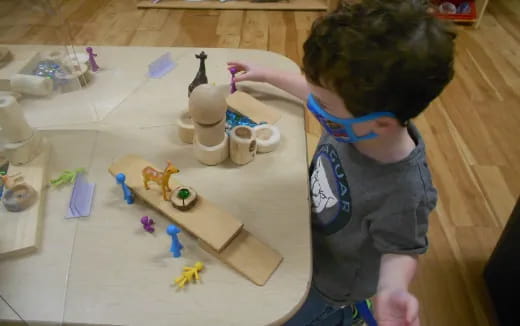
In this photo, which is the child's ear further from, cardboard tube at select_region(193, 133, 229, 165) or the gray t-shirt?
cardboard tube at select_region(193, 133, 229, 165)

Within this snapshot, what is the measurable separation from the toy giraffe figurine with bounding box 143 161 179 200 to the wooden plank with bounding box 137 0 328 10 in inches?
70.9

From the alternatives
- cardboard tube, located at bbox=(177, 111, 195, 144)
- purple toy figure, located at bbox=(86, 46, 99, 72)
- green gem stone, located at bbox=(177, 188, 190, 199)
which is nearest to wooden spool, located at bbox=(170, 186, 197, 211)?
green gem stone, located at bbox=(177, 188, 190, 199)

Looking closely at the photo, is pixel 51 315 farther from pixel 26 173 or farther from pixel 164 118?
pixel 164 118

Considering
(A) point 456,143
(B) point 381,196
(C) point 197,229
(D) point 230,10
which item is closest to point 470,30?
(A) point 456,143

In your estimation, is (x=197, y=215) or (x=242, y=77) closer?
(x=197, y=215)

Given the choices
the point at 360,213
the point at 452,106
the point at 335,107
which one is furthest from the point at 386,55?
the point at 452,106

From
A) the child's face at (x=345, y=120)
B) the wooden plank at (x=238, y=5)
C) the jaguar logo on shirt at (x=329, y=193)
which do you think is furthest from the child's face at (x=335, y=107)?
the wooden plank at (x=238, y=5)

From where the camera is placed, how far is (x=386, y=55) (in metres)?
0.39

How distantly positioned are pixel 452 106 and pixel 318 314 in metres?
1.22

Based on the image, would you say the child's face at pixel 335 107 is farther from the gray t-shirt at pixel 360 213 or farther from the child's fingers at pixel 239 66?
the child's fingers at pixel 239 66

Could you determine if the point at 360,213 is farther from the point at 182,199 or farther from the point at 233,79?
the point at 233,79

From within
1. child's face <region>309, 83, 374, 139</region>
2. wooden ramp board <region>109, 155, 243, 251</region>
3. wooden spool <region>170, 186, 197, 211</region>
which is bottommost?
wooden ramp board <region>109, 155, 243, 251</region>

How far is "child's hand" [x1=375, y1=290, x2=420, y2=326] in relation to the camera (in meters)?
0.42

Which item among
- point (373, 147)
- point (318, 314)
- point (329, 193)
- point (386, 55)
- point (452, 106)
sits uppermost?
point (386, 55)
